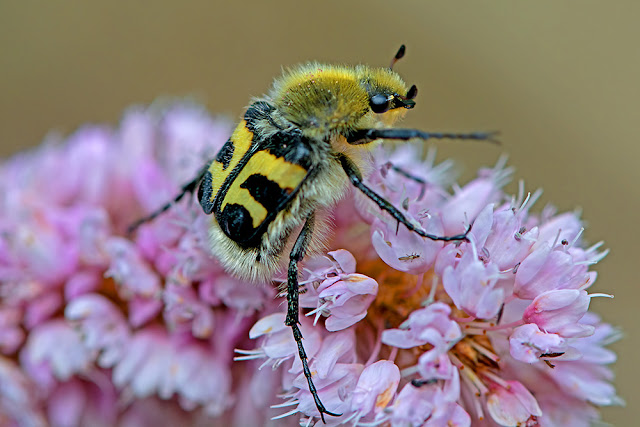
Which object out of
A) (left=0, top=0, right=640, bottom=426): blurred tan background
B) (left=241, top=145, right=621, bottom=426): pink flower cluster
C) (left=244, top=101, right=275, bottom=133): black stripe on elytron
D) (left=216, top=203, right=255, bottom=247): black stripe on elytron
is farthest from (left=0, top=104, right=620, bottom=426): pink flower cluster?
(left=0, top=0, right=640, bottom=426): blurred tan background

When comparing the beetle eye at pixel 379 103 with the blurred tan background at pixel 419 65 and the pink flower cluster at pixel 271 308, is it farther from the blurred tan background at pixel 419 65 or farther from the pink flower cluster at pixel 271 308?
the blurred tan background at pixel 419 65

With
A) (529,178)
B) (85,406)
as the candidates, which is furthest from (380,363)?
(529,178)

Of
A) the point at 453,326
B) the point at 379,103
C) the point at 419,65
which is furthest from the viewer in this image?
the point at 419,65

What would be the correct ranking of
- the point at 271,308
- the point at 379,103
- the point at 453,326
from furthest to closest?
the point at 271,308 → the point at 379,103 → the point at 453,326

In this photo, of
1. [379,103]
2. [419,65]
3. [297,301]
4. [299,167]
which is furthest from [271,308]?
[419,65]

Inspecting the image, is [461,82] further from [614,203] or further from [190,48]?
[190,48]

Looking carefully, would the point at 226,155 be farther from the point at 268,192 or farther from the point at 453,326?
the point at 453,326

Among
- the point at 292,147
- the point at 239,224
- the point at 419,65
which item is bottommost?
the point at 239,224
